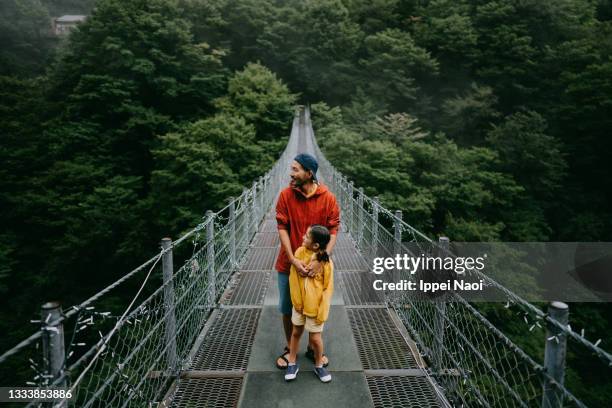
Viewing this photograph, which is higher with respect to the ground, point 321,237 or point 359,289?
point 321,237

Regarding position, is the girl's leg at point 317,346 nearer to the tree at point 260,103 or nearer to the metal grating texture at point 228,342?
the metal grating texture at point 228,342

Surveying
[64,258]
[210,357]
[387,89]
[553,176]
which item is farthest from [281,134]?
[210,357]

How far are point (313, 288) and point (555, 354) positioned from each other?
1197mm

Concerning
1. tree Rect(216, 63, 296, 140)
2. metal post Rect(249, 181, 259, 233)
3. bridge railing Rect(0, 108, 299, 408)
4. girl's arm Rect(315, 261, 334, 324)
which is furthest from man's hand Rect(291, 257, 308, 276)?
tree Rect(216, 63, 296, 140)

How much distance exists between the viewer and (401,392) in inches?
95.8

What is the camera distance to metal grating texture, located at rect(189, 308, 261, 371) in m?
2.73

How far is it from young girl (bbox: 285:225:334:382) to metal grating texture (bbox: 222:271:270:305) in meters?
1.47

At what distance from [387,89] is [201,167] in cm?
1350

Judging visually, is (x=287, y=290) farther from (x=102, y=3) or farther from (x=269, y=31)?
(x=269, y=31)

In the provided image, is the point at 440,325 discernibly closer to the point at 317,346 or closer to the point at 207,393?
the point at 317,346

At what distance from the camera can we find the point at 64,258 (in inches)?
601

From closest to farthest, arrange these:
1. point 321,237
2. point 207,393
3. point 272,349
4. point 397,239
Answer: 1. point 321,237
2. point 207,393
3. point 272,349
4. point 397,239

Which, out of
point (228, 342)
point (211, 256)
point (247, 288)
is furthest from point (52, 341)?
point (247, 288)

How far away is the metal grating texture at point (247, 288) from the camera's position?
3.88 meters
